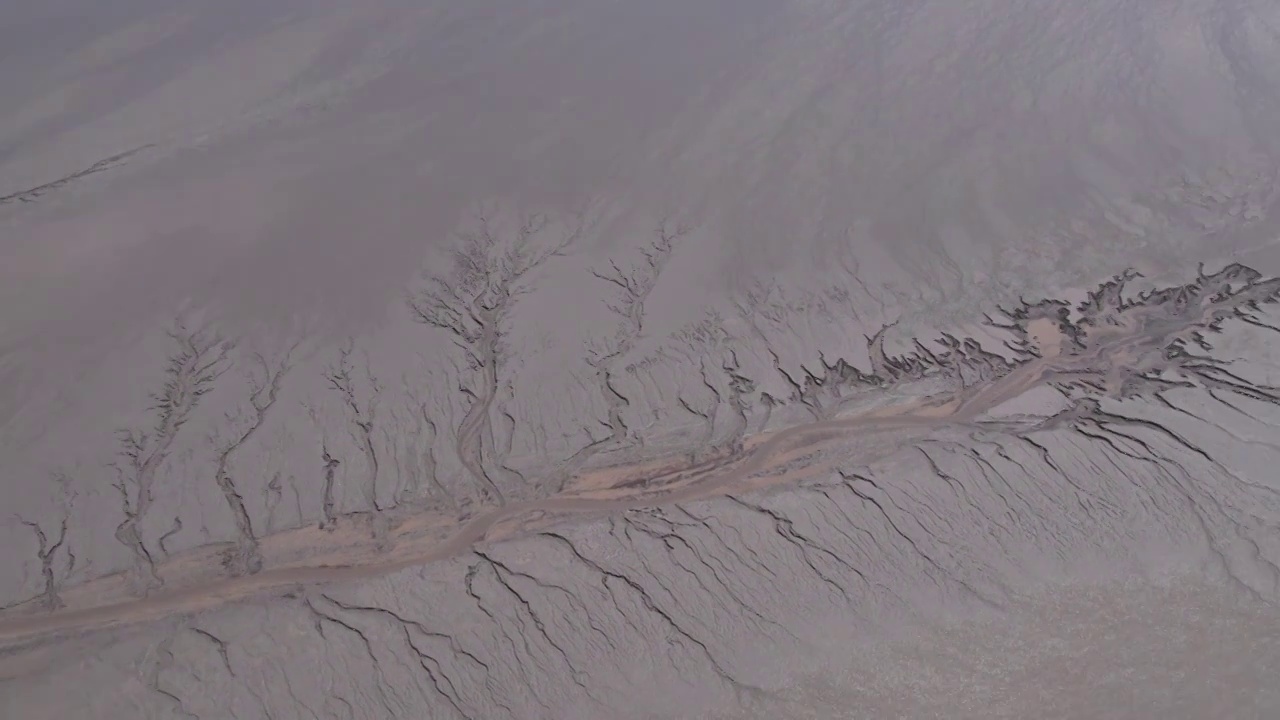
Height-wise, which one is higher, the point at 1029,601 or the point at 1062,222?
the point at 1062,222

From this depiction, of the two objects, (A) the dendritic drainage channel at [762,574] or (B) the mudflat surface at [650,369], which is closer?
(A) the dendritic drainage channel at [762,574]

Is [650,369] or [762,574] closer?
[762,574]

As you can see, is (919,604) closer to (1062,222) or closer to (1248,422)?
(1248,422)

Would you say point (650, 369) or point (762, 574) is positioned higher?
point (650, 369)

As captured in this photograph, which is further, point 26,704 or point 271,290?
point 271,290

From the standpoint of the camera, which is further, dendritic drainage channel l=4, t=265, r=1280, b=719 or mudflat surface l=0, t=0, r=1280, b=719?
mudflat surface l=0, t=0, r=1280, b=719

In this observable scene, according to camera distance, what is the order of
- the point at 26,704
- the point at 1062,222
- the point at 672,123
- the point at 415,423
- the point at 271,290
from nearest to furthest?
the point at 26,704 < the point at 415,423 < the point at 271,290 < the point at 1062,222 < the point at 672,123

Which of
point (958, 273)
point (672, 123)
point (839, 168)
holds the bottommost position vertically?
point (958, 273)

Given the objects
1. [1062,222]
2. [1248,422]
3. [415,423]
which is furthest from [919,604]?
Result: [1062,222]
